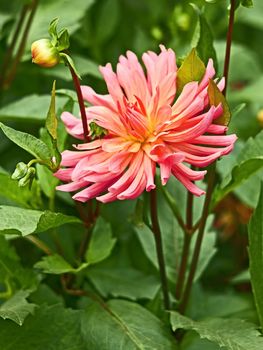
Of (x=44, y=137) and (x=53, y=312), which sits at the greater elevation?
(x=44, y=137)

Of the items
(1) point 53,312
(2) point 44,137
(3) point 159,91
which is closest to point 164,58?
(3) point 159,91

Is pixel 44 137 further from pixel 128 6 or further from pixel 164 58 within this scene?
pixel 128 6

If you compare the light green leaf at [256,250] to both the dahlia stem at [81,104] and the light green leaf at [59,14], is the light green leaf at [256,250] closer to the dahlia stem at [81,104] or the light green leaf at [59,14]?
the dahlia stem at [81,104]

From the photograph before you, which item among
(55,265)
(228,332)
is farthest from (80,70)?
(228,332)

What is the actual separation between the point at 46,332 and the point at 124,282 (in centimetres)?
19

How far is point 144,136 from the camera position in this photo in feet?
2.62

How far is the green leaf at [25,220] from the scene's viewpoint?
2.40 ft

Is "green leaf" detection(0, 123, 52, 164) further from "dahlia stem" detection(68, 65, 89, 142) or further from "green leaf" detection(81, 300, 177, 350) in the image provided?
"green leaf" detection(81, 300, 177, 350)

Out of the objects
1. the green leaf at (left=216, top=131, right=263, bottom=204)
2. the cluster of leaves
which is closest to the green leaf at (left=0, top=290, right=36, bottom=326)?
the cluster of leaves

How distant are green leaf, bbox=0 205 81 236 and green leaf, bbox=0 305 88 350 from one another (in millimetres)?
146

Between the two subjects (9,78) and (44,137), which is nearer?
(44,137)

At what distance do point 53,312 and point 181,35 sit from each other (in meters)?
0.69

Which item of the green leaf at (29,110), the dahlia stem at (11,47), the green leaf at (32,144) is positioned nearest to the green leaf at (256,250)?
the green leaf at (32,144)

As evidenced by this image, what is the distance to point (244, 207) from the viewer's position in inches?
54.8
